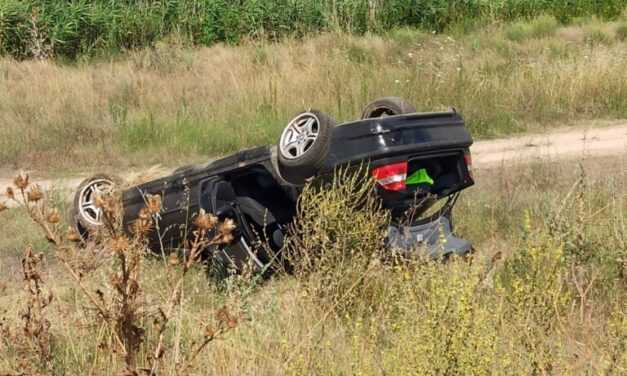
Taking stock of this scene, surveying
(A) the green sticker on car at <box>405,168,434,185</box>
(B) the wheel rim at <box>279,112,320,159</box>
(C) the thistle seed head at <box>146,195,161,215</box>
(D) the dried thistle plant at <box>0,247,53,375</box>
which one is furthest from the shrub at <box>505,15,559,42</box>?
(C) the thistle seed head at <box>146,195,161,215</box>

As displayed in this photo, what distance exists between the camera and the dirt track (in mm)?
11312

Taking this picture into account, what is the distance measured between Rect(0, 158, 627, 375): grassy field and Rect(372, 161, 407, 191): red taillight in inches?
7.6

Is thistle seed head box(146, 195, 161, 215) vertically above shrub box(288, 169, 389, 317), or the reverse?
thistle seed head box(146, 195, 161, 215)

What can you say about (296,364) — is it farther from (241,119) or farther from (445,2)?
(445,2)

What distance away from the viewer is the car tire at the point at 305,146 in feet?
20.1

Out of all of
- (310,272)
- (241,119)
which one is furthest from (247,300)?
(241,119)

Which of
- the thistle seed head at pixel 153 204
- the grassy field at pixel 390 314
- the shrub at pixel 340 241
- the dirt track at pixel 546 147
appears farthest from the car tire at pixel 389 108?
the thistle seed head at pixel 153 204

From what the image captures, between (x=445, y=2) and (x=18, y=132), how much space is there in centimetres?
1091

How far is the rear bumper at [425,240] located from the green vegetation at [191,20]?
36.3ft

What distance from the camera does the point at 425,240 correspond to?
6309 mm

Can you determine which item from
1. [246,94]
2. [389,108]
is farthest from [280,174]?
[246,94]

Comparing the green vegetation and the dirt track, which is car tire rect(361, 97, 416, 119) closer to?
the dirt track

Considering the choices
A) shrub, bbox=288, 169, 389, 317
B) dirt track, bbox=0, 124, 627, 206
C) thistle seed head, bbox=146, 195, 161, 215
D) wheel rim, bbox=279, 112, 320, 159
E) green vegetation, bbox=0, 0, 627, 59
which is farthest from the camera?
green vegetation, bbox=0, 0, 627, 59

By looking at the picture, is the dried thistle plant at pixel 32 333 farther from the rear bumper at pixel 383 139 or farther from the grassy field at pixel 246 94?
the grassy field at pixel 246 94
